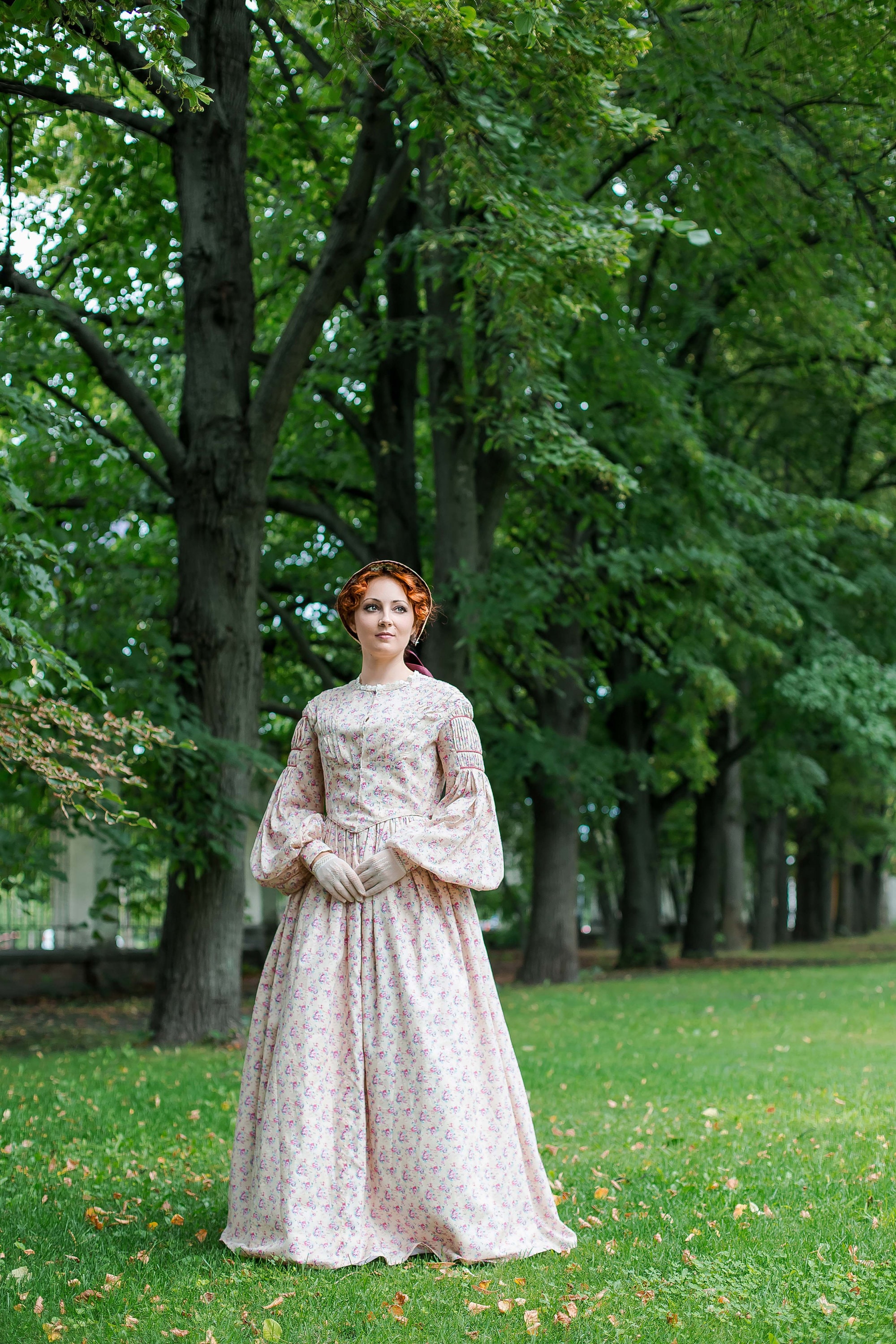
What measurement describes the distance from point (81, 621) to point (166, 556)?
403cm

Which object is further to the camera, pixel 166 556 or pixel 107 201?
pixel 166 556

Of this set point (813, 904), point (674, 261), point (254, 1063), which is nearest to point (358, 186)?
point (254, 1063)

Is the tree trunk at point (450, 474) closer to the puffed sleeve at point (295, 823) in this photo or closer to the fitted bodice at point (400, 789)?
the puffed sleeve at point (295, 823)

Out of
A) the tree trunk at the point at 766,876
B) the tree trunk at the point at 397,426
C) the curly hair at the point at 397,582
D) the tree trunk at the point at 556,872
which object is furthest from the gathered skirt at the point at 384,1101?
the tree trunk at the point at 766,876

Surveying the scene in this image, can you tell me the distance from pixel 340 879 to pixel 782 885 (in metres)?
27.3

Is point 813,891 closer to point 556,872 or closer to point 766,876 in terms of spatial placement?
point 766,876

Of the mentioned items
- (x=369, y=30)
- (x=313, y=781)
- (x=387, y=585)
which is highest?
(x=369, y=30)

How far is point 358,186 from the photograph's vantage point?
29.7ft

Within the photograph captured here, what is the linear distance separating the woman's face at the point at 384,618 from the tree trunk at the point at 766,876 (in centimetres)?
2200

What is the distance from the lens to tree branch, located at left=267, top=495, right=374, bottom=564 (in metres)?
12.1

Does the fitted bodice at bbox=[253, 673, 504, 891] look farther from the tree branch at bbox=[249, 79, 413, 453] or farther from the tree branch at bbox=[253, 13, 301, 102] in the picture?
the tree branch at bbox=[253, 13, 301, 102]

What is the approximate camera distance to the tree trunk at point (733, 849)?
22281mm

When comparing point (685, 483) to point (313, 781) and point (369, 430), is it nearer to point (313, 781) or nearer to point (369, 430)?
point (369, 430)

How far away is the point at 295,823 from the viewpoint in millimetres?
4504
